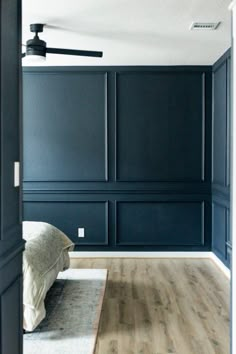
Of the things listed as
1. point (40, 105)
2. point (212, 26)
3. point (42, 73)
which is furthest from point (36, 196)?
point (212, 26)

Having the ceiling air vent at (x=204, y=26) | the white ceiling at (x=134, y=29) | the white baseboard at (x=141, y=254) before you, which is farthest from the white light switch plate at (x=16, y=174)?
the white baseboard at (x=141, y=254)

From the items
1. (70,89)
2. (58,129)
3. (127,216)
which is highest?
(70,89)

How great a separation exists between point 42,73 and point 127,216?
2249mm

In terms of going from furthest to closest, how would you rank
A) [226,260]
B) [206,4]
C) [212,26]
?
[226,260] < [212,26] < [206,4]

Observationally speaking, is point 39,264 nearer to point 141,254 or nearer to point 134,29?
point 134,29

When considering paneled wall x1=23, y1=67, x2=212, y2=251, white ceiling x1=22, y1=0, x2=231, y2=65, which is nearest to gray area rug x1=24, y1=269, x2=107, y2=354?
paneled wall x1=23, y1=67, x2=212, y2=251

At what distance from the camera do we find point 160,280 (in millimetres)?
4477

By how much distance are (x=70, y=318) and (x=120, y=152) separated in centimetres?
269

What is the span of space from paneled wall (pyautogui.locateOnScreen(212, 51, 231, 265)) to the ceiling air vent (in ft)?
2.74

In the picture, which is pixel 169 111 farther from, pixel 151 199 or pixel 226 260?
pixel 226 260

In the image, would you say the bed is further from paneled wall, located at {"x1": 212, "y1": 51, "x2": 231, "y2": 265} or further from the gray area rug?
paneled wall, located at {"x1": 212, "y1": 51, "x2": 231, "y2": 265}

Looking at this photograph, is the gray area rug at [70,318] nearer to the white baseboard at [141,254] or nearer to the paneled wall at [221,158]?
the white baseboard at [141,254]

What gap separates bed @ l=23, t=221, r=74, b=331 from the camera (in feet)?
9.58

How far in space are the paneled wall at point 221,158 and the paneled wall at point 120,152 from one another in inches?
6.1
